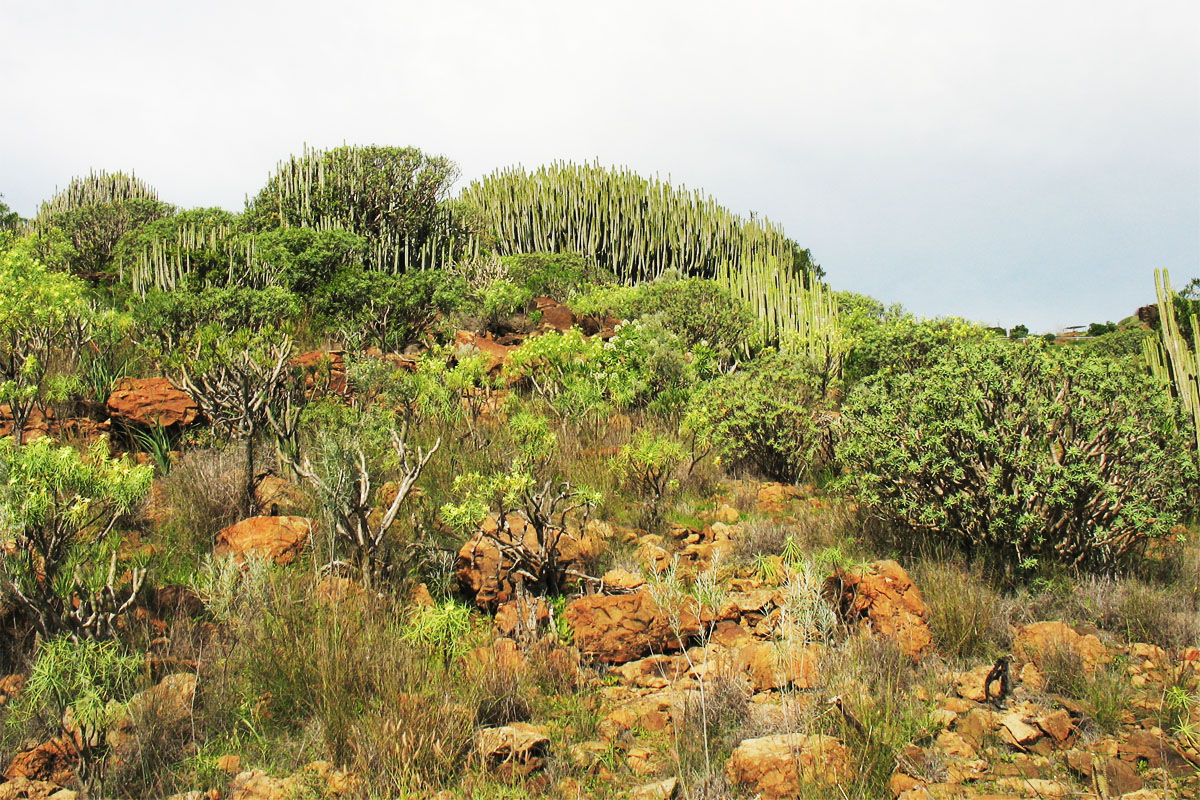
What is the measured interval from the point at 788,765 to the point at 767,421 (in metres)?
4.40

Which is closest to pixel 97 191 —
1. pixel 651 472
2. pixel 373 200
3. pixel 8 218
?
pixel 8 218

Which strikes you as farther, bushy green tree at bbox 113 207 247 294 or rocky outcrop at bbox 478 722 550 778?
bushy green tree at bbox 113 207 247 294

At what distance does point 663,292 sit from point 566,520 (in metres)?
6.77

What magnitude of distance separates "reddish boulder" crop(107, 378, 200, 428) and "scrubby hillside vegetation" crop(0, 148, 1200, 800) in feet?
0.10

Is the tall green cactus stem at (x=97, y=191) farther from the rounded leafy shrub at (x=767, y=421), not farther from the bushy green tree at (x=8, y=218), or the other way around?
the rounded leafy shrub at (x=767, y=421)

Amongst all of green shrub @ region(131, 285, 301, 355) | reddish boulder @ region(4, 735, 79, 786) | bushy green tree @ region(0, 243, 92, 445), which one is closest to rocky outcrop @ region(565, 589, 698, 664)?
reddish boulder @ region(4, 735, 79, 786)

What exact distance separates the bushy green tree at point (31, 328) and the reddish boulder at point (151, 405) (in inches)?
21.1

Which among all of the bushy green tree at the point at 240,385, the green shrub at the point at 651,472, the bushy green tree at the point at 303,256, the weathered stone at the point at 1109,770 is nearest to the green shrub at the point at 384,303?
the bushy green tree at the point at 303,256

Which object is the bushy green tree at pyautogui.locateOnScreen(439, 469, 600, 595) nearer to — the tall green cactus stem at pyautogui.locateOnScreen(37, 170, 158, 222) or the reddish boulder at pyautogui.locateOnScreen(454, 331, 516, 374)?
the reddish boulder at pyautogui.locateOnScreen(454, 331, 516, 374)

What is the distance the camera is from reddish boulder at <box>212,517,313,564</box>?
15.2ft

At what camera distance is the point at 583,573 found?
4785 millimetres

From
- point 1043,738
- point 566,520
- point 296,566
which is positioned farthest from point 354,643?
point 1043,738

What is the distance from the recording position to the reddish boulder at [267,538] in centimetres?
462

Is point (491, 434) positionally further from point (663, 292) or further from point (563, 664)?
point (663, 292)
